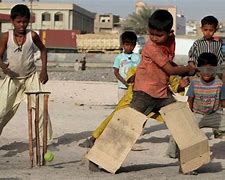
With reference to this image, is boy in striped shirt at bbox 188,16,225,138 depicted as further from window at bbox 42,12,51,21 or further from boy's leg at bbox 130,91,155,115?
window at bbox 42,12,51,21

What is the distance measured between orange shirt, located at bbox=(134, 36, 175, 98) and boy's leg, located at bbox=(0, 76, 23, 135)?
7.44 ft

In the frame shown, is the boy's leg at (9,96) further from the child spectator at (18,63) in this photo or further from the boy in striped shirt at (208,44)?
the boy in striped shirt at (208,44)

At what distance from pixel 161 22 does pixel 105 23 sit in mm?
111914

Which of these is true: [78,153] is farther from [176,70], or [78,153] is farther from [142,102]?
[176,70]

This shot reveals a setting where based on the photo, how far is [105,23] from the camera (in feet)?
388

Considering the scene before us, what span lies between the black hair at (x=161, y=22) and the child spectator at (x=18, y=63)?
2.16m

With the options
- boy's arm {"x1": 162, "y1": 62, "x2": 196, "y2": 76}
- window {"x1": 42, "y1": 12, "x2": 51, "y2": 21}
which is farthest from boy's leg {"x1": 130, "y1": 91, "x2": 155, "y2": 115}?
window {"x1": 42, "y1": 12, "x2": 51, "y2": 21}

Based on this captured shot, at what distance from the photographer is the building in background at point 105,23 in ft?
382

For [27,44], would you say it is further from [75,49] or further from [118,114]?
[75,49]

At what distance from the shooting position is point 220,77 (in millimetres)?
8297

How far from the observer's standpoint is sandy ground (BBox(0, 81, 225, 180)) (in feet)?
23.1

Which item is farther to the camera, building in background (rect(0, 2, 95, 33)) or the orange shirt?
building in background (rect(0, 2, 95, 33))

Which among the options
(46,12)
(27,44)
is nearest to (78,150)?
(27,44)

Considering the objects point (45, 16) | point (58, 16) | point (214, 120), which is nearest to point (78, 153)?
point (214, 120)
